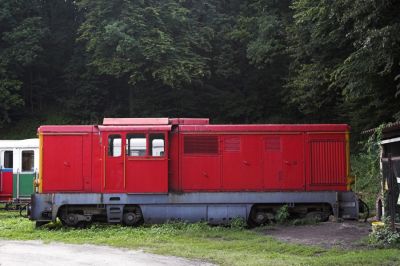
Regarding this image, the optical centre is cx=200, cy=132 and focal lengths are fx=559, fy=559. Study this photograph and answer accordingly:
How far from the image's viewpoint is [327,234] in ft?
48.2

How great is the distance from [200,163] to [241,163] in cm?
130

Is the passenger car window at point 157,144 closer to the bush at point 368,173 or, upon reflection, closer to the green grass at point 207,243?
the green grass at point 207,243

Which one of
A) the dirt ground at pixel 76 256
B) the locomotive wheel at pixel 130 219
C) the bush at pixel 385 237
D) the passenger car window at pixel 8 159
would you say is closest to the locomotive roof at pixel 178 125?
the locomotive wheel at pixel 130 219

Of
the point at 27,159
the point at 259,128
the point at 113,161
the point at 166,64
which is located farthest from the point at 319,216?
Answer: the point at 166,64

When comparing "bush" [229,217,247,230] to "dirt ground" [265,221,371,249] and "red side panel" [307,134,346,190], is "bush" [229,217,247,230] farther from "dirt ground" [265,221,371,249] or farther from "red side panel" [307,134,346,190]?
"red side panel" [307,134,346,190]

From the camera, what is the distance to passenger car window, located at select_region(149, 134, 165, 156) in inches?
679

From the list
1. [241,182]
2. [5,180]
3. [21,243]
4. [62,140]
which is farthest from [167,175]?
[5,180]

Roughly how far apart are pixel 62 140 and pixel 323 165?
8249 mm

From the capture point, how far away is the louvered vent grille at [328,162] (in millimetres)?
→ 17562

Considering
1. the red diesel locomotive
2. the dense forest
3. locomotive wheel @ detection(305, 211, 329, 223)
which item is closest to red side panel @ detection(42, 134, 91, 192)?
the red diesel locomotive

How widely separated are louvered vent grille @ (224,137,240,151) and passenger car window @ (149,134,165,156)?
78.9 inches

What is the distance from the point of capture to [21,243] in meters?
14.5

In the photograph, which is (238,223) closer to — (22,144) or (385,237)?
(385,237)

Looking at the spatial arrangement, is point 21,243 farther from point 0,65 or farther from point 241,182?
point 0,65
